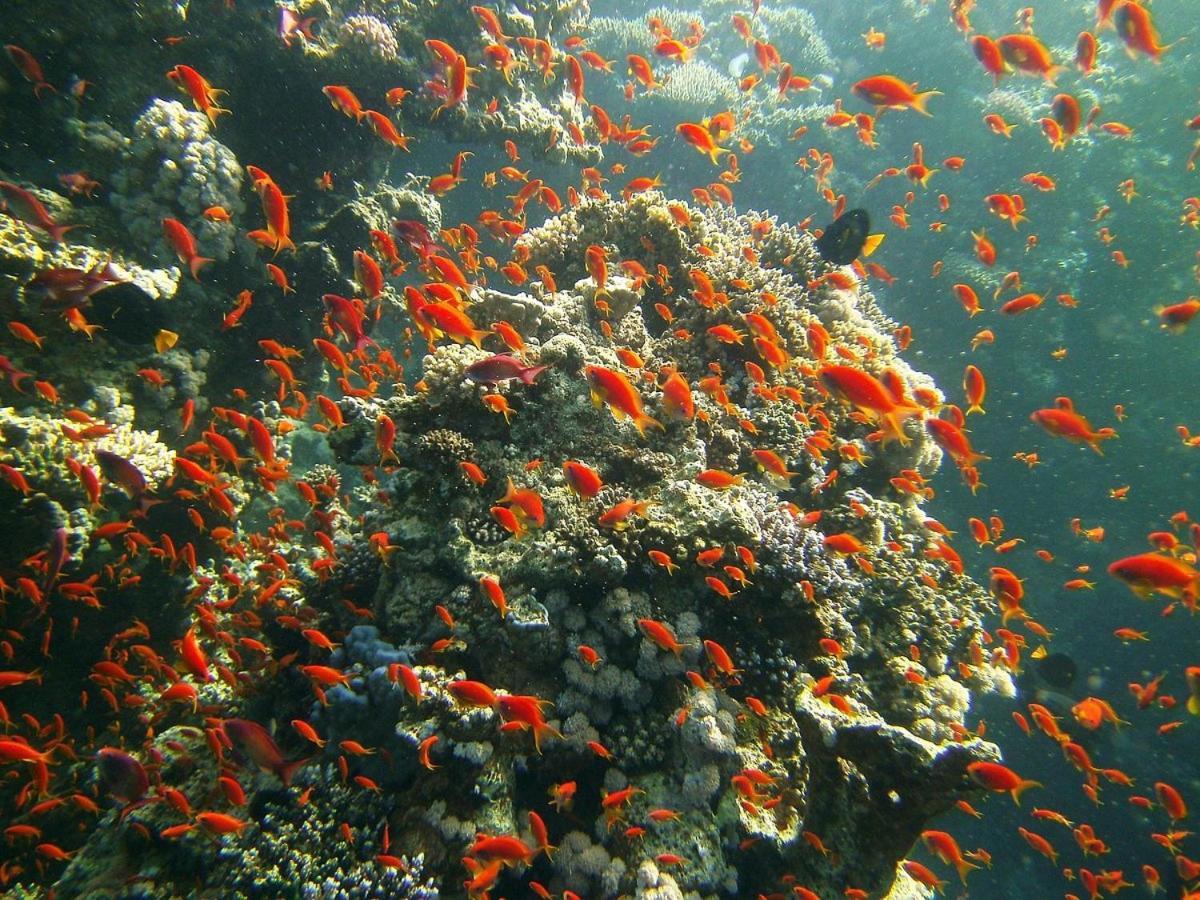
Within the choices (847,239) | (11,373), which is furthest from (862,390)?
(11,373)

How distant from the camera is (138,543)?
228 inches

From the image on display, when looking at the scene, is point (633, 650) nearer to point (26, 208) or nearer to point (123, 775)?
point (123, 775)

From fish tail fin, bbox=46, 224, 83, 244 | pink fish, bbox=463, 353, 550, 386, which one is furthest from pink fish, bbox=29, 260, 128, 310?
pink fish, bbox=463, 353, 550, 386

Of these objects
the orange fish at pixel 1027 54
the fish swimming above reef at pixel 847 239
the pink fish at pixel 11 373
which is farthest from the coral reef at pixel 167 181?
the orange fish at pixel 1027 54

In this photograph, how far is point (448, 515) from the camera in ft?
16.4

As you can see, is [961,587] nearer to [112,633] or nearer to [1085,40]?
[1085,40]

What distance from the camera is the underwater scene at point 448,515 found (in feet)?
13.1

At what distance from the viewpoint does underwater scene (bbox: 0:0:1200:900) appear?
3992mm

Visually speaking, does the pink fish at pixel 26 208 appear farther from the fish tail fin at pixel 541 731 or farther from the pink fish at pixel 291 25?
the fish tail fin at pixel 541 731

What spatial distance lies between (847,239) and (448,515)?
647 centimetres

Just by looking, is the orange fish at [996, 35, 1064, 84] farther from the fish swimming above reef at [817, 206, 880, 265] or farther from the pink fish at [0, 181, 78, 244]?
the pink fish at [0, 181, 78, 244]

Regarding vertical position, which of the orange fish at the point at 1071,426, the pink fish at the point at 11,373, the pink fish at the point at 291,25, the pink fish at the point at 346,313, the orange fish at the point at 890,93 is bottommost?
the pink fish at the point at 11,373

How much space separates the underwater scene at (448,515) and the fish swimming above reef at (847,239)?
6 cm

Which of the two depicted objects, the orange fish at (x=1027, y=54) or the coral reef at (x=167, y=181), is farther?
the coral reef at (x=167, y=181)
